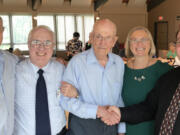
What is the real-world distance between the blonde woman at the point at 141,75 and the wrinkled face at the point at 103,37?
0.34 metres

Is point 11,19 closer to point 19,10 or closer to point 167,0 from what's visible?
point 19,10

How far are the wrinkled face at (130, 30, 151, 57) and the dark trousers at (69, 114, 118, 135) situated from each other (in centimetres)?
76

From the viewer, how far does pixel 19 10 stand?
42.8 ft

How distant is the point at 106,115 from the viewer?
164 cm

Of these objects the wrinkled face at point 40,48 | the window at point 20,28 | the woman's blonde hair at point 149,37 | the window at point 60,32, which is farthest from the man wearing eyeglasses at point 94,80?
the window at point 60,32

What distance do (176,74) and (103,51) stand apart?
61 centimetres

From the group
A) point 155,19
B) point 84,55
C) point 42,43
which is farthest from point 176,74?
point 155,19

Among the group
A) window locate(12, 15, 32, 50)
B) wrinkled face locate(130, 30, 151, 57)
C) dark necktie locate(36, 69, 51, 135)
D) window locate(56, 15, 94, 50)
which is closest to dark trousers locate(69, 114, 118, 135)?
dark necktie locate(36, 69, 51, 135)

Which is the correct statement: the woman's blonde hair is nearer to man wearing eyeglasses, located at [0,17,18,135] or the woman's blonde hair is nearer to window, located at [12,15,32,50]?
man wearing eyeglasses, located at [0,17,18,135]

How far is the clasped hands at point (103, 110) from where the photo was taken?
161 centimetres

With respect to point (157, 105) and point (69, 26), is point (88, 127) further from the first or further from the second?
point (69, 26)

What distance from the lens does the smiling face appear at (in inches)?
67.8

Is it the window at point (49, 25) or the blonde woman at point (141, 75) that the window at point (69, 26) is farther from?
the blonde woman at point (141, 75)

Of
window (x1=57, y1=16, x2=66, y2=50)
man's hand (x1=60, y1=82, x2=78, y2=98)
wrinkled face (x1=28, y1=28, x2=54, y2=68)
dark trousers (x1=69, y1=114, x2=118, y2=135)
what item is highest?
window (x1=57, y1=16, x2=66, y2=50)
